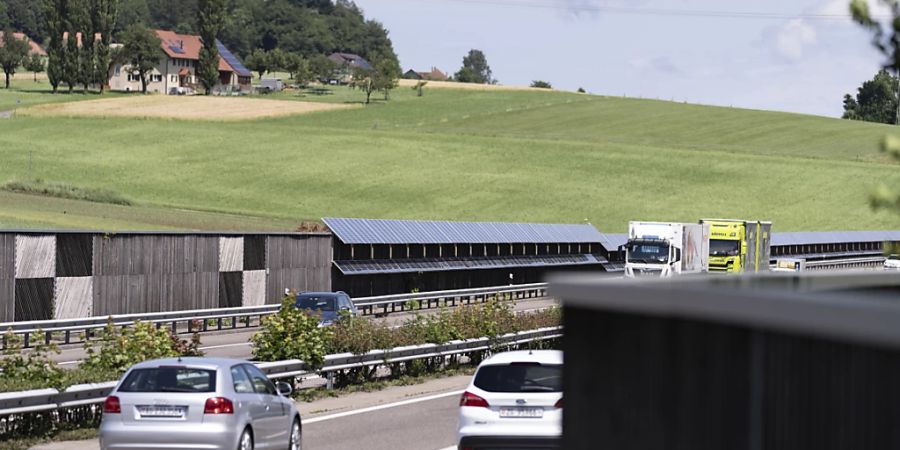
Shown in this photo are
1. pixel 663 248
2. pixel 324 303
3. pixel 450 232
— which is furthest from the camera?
pixel 450 232

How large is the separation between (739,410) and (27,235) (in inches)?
1466

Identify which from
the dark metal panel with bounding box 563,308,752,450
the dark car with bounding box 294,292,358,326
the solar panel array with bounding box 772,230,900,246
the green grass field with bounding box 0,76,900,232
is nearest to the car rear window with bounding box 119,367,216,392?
the dark metal panel with bounding box 563,308,752,450

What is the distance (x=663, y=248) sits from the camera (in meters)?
57.1

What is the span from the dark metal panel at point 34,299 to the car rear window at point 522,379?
85.2 ft

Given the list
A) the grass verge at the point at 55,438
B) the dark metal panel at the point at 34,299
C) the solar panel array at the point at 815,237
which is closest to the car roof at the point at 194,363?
the grass verge at the point at 55,438

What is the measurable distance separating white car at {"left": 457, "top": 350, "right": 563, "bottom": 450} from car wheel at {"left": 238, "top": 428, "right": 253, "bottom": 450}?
2.48 m

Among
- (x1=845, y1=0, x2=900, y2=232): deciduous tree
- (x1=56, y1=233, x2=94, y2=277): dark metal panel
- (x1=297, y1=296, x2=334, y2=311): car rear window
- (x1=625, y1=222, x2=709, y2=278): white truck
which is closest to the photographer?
(x1=845, y1=0, x2=900, y2=232): deciduous tree

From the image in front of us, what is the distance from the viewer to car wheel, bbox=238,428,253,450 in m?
16.8

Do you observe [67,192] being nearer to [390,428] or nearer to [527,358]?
[390,428]

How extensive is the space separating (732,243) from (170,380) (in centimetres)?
4712

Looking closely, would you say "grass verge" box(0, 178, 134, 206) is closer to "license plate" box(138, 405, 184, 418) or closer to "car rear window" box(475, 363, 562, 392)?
"car rear window" box(475, 363, 562, 392)

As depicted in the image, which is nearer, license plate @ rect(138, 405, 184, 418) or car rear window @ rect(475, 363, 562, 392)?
license plate @ rect(138, 405, 184, 418)

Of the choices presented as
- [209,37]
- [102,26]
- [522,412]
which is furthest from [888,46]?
[209,37]

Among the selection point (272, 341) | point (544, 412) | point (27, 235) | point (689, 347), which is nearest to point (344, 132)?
point (27, 235)
